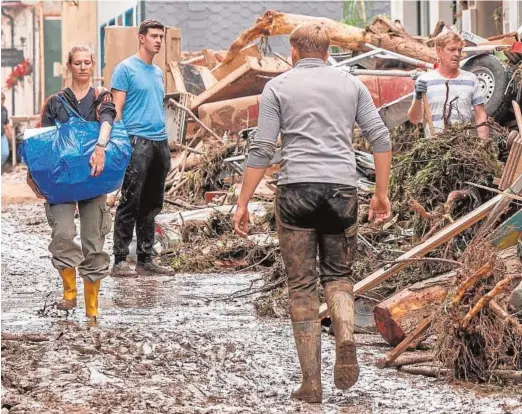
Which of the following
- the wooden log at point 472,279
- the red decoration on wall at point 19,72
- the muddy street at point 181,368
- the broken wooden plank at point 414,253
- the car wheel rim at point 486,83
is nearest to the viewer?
the muddy street at point 181,368

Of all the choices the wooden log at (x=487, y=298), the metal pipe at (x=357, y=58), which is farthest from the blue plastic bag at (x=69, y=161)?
the metal pipe at (x=357, y=58)

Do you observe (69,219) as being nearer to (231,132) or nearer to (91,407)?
(91,407)

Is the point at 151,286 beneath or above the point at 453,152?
beneath

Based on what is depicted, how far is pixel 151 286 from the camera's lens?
11.0m

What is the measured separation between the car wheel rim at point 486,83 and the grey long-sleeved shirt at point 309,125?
21.5 ft

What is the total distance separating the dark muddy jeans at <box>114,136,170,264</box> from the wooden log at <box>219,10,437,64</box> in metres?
7.43

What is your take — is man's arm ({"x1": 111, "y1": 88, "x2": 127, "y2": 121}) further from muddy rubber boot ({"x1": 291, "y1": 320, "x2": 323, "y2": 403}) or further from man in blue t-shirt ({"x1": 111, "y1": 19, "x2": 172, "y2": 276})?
muddy rubber boot ({"x1": 291, "y1": 320, "x2": 323, "y2": 403})

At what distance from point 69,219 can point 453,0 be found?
18.6m

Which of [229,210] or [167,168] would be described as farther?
[229,210]

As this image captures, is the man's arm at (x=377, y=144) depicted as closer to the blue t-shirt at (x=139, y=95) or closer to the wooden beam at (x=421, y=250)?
the wooden beam at (x=421, y=250)

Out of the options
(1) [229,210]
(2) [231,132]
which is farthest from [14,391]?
(2) [231,132]

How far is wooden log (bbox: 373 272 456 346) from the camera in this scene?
7539 millimetres

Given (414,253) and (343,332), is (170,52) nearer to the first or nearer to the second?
(414,253)

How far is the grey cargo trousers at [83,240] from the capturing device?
866 cm
